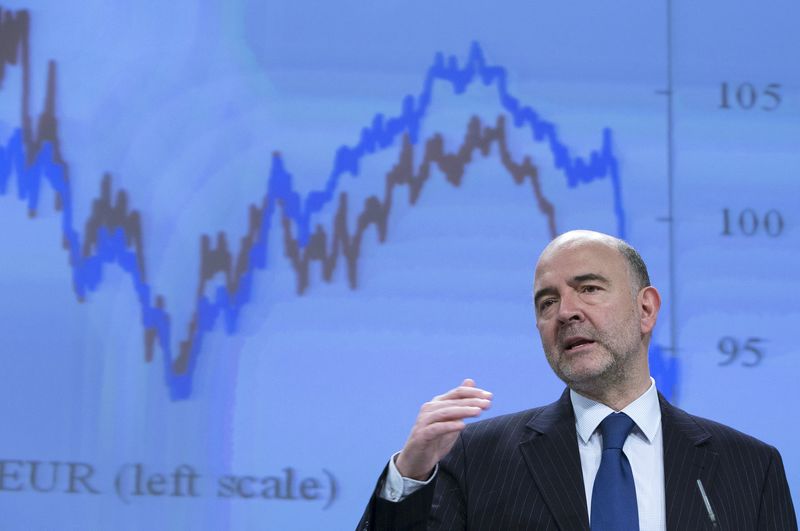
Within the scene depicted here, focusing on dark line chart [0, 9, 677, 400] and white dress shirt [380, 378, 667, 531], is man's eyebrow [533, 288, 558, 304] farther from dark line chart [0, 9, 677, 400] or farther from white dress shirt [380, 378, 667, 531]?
dark line chart [0, 9, 677, 400]

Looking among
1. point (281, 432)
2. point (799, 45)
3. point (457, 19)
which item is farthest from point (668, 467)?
point (799, 45)

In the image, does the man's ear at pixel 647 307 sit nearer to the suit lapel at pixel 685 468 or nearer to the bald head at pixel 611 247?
the bald head at pixel 611 247

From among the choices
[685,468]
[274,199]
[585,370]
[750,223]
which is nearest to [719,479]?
[685,468]

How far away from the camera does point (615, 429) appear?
1926mm

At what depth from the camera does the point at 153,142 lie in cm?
293

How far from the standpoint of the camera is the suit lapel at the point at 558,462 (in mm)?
1818

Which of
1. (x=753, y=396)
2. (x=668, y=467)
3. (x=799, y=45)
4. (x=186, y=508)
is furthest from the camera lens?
(x=799, y=45)

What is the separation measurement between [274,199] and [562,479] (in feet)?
4.52

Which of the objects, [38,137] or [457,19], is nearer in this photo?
[38,137]

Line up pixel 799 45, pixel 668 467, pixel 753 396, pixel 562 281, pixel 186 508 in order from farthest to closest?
1. pixel 799 45
2. pixel 753 396
3. pixel 186 508
4. pixel 562 281
5. pixel 668 467

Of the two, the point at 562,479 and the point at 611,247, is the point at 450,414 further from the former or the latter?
the point at 611,247

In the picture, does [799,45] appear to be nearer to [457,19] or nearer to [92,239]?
[457,19]

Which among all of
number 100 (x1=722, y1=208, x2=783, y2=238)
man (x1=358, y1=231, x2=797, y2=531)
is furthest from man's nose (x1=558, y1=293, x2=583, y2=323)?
number 100 (x1=722, y1=208, x2=783, y2=238)

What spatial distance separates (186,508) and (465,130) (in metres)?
1.26
